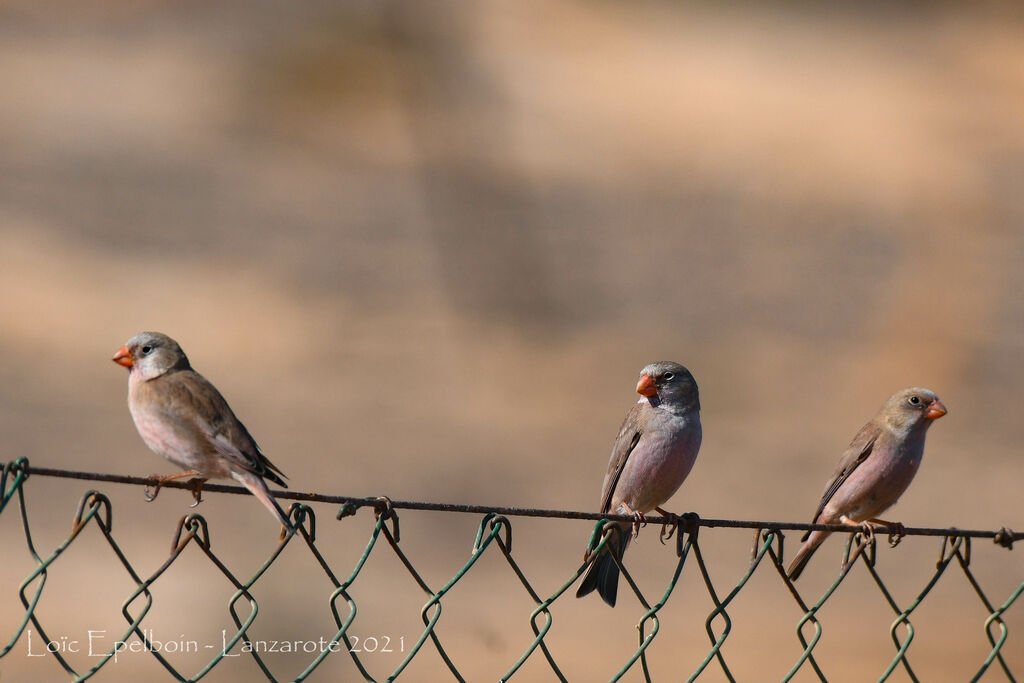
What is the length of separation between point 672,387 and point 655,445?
31 cm

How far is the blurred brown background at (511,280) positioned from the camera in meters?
9.87

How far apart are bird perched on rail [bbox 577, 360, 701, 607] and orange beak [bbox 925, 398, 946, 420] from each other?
1.14 metres

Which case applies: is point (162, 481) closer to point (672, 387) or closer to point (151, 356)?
point (151, 356)

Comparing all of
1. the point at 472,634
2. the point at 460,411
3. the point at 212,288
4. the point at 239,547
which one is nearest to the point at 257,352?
the point at 212,288

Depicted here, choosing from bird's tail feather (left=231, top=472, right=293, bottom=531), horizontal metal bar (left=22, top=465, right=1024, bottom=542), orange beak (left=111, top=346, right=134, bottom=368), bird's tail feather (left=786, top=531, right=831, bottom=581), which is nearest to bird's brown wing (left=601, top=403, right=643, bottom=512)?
bird's tail feather (left=786, top=531, right=831, bottom=581)

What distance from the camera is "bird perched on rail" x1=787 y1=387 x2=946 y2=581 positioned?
6.27 m

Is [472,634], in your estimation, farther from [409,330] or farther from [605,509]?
[409,330]

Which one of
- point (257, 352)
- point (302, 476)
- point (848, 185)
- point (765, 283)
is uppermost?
point (848, 185)

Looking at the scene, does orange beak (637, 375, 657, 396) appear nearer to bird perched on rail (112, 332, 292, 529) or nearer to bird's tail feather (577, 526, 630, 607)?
bird's tail feather (577, 526, 630, 607)

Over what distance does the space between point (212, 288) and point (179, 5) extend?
4.74 meters

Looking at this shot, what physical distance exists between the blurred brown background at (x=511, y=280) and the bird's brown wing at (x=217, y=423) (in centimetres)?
420

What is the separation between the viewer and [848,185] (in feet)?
52.6

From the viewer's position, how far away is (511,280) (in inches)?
573

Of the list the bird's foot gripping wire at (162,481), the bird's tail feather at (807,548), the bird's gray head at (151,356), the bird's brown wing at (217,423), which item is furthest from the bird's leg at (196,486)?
the bird's tail feather at (807,548)
